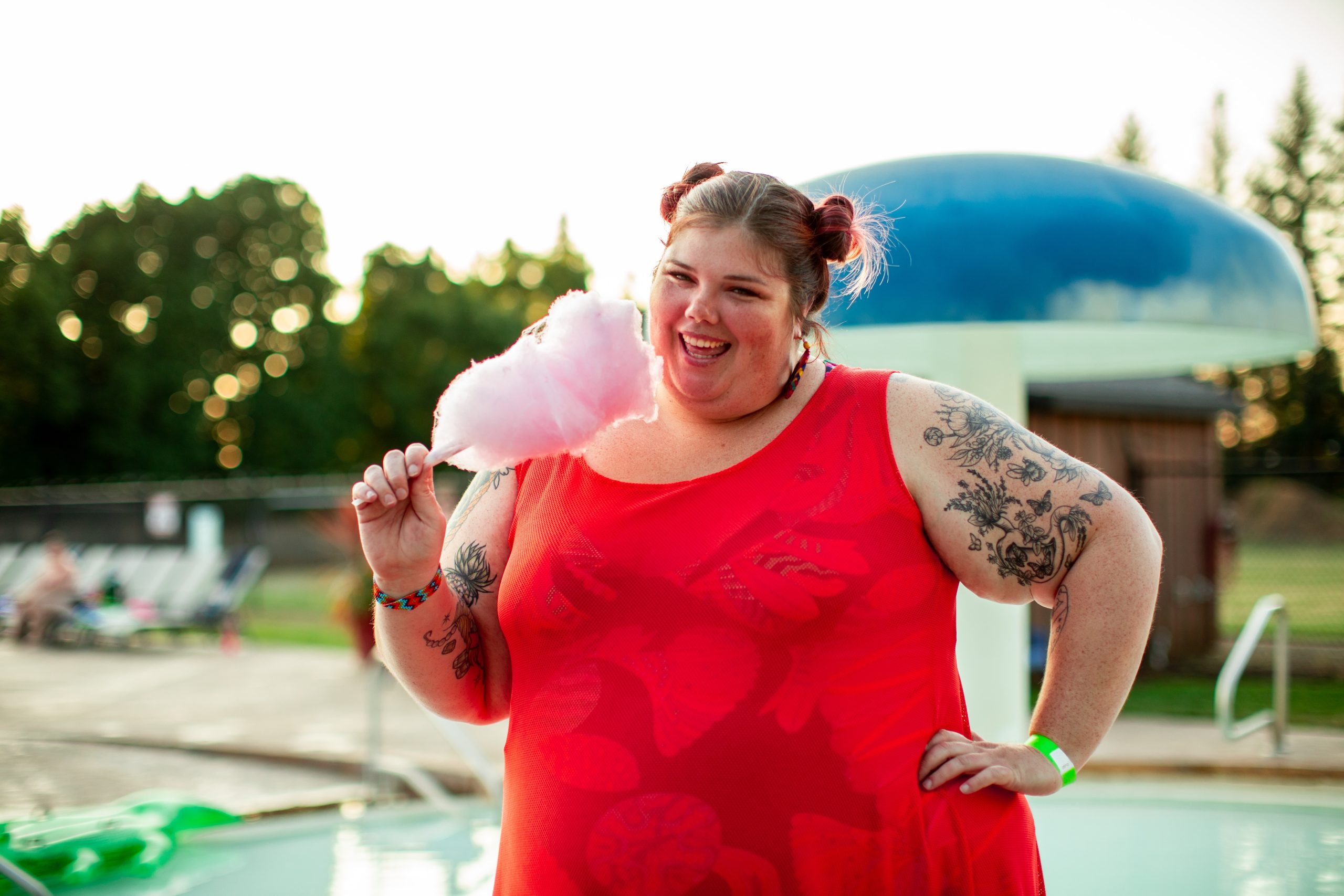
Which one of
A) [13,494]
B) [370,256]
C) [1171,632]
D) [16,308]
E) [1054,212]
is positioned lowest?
[1171,632]

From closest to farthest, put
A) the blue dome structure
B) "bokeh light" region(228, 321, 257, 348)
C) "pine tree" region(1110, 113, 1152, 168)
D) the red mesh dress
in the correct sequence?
the red mesh dress
the blue dome structure
"bokeh light" region(228, 321, 257, 348)
"pine tree" region(1110, 113, 1152, 168)

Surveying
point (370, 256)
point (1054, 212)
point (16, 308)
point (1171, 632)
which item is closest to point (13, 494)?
point (16, 308)

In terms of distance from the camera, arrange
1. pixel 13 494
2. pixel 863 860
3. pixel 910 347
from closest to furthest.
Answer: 1. pixel 863 860
2. pixel 910 347
3. pixel 13 494

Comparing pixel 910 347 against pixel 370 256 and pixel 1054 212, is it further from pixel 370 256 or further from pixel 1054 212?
pixel 370 256

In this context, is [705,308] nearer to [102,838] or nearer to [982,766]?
[982,766]

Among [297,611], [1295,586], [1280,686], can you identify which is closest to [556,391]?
[1280,686]

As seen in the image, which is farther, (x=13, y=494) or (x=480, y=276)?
(x=480, y=276)

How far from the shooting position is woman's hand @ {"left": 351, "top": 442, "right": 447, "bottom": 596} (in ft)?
5.41

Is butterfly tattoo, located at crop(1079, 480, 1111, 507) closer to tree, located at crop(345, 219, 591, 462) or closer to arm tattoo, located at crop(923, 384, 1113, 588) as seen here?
arm tattoo, located at crop(923, 384, 1113, 588)

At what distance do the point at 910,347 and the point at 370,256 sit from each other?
36.7 metres

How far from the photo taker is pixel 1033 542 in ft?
5.52

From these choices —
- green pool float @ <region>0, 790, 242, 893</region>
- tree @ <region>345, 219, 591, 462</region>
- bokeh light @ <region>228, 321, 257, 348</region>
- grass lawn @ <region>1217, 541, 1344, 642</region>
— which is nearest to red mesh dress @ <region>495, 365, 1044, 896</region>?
green pool float @ <region>0, 790, 242, 893</region>

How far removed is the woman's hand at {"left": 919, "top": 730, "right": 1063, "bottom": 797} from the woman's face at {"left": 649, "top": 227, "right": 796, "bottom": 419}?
0.65 m

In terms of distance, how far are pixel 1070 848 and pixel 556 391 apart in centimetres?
436
